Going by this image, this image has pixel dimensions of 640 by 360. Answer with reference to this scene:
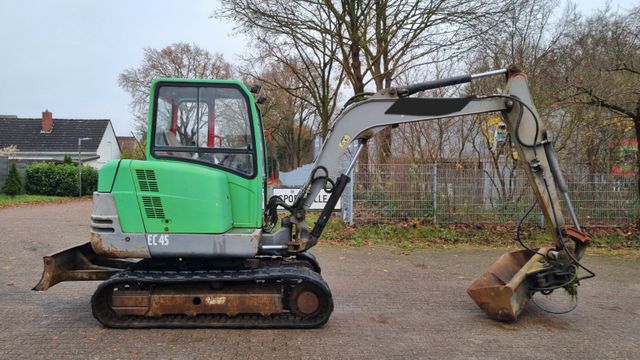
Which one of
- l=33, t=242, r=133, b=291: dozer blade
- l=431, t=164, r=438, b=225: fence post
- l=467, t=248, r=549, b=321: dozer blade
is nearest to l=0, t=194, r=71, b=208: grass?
l=33, t=242, r=133, b=291: dozer blade

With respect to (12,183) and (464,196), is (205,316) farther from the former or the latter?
(12,183)

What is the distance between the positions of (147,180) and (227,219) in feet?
2.89

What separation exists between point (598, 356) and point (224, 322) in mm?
3557

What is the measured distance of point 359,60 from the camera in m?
15.7

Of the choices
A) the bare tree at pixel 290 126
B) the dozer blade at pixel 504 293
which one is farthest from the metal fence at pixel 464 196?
the bare tree at pixel 290 126

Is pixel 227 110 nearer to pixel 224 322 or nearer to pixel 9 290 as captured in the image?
pixel 224 322

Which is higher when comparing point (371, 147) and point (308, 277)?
point (371, 147)

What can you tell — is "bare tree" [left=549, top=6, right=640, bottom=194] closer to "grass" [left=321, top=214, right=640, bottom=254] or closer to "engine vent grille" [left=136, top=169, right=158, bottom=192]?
"grass" [left=321, top=214, right=640, bottom=254]

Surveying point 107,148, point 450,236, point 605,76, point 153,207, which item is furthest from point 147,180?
point 107,148

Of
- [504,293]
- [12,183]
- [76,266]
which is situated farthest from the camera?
[12,183]

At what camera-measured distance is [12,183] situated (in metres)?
21.5

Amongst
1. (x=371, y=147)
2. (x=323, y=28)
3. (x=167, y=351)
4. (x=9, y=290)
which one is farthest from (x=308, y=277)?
(x=323, y=28)

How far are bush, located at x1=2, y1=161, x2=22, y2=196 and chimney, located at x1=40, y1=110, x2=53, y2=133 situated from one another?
19950mm

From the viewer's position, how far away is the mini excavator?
4.98m
